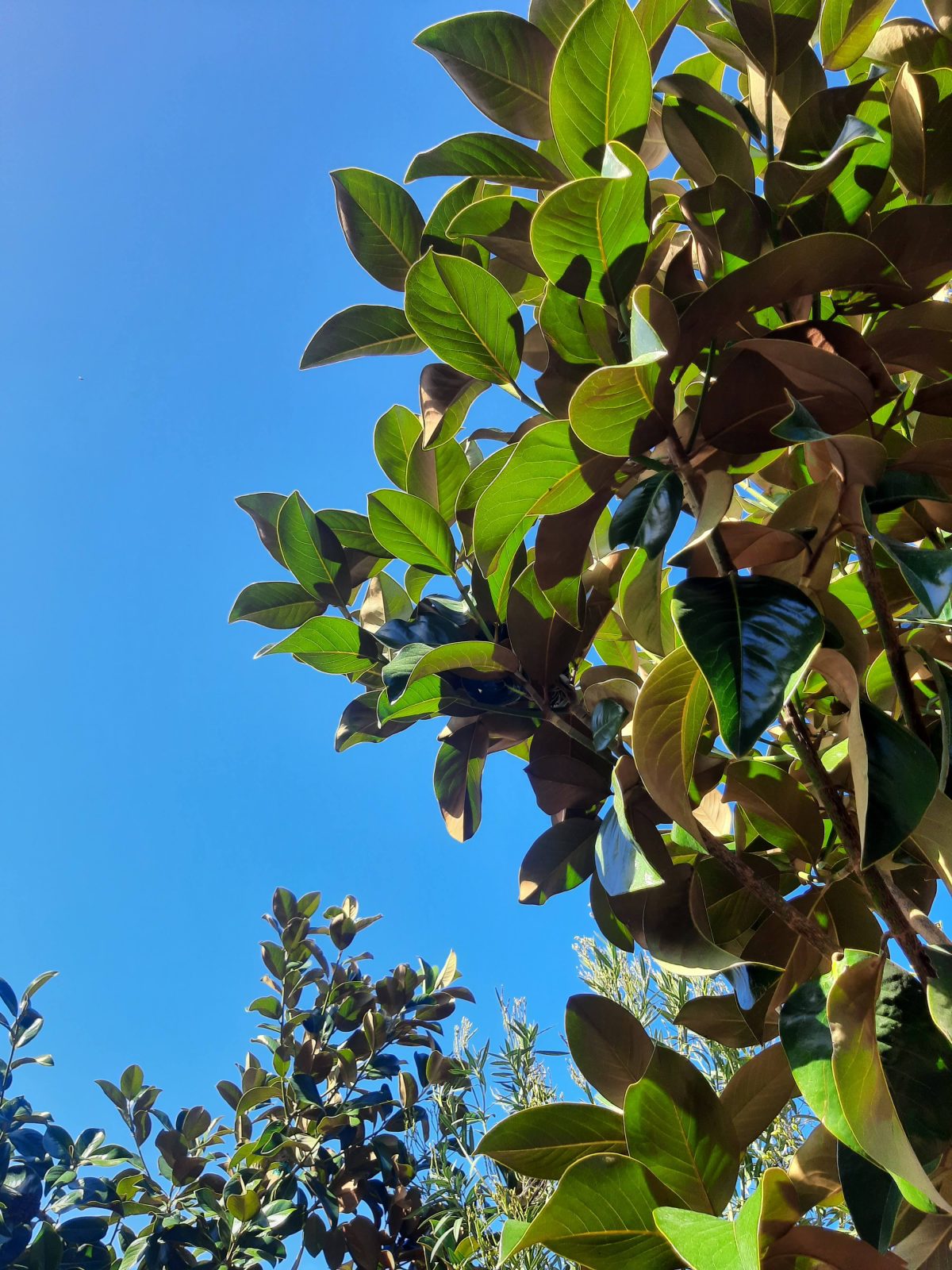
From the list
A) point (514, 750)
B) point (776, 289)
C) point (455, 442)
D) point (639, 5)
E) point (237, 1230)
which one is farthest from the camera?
point (237, 1230)

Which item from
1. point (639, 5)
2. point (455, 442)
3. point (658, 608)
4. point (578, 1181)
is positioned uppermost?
point (639, 5)

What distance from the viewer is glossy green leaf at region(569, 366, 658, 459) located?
77 cm

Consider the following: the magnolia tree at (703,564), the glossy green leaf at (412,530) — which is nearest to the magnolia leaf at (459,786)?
the magnolia tree at (703,564)

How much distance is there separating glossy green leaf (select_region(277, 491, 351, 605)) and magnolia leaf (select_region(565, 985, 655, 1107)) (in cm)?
69

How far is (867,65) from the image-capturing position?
4.26 feet

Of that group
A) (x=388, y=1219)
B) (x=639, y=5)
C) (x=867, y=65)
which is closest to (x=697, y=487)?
(x=639, y=5)

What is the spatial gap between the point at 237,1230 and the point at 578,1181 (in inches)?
113

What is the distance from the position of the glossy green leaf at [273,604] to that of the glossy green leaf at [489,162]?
2.05 ft

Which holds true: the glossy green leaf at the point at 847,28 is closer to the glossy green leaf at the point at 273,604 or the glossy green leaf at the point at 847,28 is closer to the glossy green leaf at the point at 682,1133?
the glossy green leaf at the point at 273,604

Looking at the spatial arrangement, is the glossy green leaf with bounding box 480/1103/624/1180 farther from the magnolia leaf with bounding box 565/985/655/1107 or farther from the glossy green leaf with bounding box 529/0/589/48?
the glossy green leaf with bounding box 529/0/589/48

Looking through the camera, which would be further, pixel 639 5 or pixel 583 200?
pixel 639 5

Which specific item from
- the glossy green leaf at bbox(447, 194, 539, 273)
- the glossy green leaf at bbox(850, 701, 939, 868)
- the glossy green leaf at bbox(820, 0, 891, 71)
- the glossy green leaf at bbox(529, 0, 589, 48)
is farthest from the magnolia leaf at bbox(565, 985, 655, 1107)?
the glossy green leaf at bbox(820, 0, 891, 71)

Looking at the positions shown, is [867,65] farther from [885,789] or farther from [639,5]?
[885,789]

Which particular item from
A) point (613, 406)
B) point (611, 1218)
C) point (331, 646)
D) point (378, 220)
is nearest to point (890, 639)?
point (613, 406)
